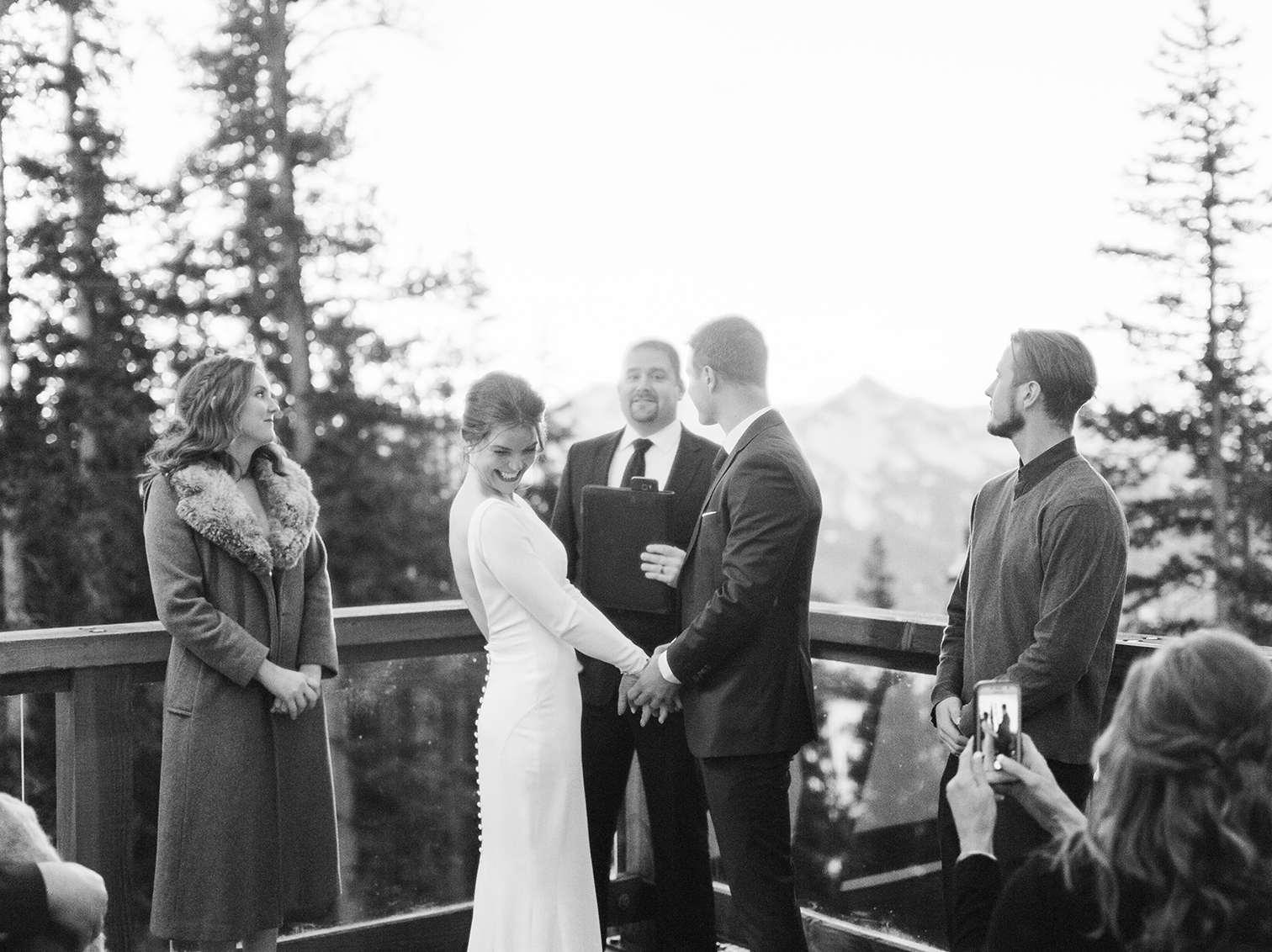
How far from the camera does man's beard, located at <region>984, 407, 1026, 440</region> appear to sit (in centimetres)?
282

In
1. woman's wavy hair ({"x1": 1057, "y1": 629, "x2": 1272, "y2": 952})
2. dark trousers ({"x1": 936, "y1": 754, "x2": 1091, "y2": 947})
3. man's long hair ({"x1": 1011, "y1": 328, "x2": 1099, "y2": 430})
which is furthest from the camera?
man's long hair ({"x1": 1011, "y1": 328, "x2": 1099, "y2": 430})

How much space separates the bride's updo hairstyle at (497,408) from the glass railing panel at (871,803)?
4.17 feet

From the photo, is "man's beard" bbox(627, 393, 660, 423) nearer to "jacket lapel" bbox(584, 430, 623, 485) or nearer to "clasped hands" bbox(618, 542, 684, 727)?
"jacket lapel" bbox(584, 430, 623, 485)

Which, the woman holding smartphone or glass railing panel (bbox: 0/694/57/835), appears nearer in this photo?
the woman holding smartphone

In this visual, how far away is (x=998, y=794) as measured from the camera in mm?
2086

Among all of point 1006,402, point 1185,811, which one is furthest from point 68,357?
point 1185,811

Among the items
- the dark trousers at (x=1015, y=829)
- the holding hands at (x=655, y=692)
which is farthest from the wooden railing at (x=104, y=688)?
the holding hands at (x=655, y=692)

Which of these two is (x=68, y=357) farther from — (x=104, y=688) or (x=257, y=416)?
(x=257, y=416)

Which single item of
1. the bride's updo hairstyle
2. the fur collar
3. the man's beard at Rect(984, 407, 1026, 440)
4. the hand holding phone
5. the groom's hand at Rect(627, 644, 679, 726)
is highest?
the bride's updo hairstyle

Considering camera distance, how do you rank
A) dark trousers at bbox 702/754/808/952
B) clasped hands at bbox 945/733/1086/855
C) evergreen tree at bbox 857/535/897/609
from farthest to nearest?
Result: 1. evergreen tree at bbox 857/535/897/609
2. dark trousers at bbox 702/754/808/952
3. clasped hands at bbox 945/733/1086/855

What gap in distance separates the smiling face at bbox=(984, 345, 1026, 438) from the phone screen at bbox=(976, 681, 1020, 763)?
88 cm

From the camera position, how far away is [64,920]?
1.64 m

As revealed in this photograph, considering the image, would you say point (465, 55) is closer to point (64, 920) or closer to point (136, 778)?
point (136, 778)

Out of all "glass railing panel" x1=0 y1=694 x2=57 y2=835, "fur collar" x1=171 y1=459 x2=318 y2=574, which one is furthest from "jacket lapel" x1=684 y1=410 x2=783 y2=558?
"glass railing panel" x1=0 y1=694 x2=57 y2=835
